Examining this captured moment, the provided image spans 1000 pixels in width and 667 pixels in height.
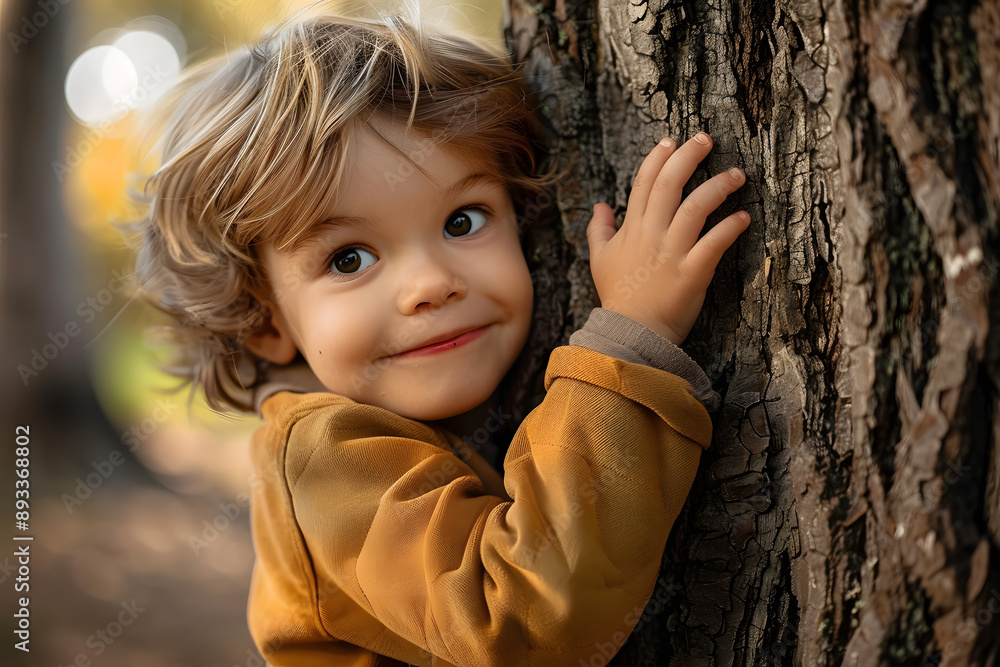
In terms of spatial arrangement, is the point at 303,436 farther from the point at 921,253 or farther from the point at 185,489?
the point at 185,489

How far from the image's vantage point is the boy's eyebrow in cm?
102

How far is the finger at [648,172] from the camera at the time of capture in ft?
3.28

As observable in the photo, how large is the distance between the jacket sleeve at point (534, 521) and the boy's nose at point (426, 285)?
0.62 feet

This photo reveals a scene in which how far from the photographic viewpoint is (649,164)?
1.01 m

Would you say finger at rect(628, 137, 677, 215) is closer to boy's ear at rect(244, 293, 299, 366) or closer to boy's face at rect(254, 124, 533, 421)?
boy's face at rect(254, 124, 533, 421)

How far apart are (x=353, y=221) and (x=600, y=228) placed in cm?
38

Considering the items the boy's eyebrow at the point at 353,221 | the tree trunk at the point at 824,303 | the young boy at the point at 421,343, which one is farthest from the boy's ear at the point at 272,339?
the tree trunk at the point at 824,303

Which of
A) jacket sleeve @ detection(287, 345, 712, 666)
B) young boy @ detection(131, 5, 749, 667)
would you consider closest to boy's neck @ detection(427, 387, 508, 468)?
young boy @ detection(131, 5, 749, 667)

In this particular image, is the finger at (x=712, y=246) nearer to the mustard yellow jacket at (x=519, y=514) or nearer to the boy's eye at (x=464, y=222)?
the mustard yellow jacket at (x=519, y=514)

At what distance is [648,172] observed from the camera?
3.31 ft

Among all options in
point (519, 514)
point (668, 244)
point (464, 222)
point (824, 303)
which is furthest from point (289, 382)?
point (824, 303)

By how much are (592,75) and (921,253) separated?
59 cm

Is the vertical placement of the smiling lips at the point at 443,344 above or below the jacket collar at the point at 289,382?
above

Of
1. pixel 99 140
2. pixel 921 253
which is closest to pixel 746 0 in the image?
pixel 921 253
